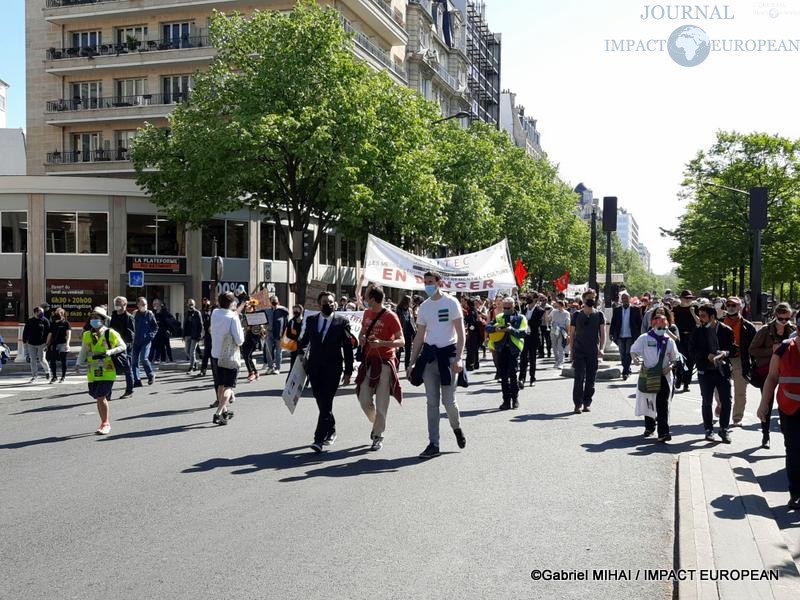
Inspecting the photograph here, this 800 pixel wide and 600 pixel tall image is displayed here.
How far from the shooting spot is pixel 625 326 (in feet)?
60.3

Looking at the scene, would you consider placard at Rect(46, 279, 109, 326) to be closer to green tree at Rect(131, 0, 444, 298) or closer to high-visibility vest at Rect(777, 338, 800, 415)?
green tree at Rect(131, 0, 444, 298)

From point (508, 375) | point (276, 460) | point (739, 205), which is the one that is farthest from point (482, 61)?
point (276, 460)

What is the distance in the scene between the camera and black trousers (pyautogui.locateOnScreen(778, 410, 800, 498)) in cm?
716

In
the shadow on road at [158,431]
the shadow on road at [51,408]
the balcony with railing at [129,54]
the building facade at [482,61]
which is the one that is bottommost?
the shadow on road at [51,408]

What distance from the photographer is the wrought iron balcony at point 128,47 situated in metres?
43.5

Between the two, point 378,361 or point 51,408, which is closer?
point 378,361

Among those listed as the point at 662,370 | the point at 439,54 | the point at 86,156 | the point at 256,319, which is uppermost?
the point at 439,54

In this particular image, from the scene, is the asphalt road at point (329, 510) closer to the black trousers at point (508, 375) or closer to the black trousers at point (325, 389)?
the black trousers at point (325, 389)

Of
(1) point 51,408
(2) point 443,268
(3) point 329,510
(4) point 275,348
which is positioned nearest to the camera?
(3) point 329,510

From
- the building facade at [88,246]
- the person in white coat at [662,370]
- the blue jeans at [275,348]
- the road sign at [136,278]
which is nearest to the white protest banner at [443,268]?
the blue jeans at [275,348]

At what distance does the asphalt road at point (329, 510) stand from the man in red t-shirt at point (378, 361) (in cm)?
47

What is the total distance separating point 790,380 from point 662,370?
321 cm

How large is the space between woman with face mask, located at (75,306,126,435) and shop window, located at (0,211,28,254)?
29489 mm

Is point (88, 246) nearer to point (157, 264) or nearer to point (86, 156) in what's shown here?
point (157, 264)
